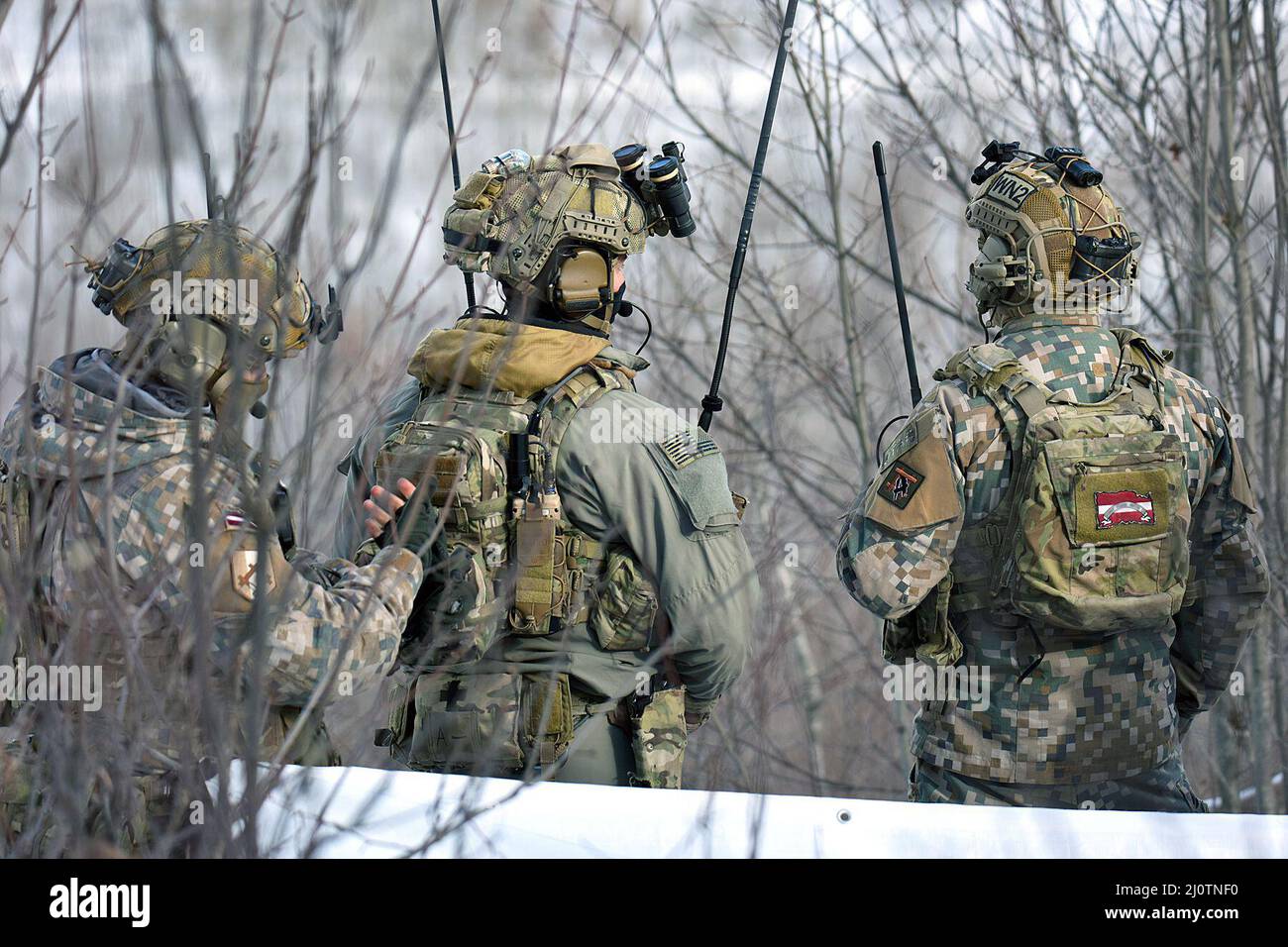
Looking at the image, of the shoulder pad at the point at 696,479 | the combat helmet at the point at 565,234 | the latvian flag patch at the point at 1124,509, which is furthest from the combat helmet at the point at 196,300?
the latvian flag patch at the point at 1124,509

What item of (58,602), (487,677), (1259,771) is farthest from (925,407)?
(1259,771)

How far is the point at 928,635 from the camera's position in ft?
12.9

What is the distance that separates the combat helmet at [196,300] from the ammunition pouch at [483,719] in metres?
1.01

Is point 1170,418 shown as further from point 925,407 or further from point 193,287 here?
point 193,287

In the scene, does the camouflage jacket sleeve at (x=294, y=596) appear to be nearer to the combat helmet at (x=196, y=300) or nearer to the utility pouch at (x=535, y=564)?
the combat helmet at (x=196, y=300)

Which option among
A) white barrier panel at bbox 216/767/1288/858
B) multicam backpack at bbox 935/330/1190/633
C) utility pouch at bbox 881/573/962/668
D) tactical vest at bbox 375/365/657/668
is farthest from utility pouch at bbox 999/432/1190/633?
tactical vest at bbox 375/365/657/668

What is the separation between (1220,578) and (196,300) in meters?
2.94

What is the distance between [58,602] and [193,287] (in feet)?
2.40

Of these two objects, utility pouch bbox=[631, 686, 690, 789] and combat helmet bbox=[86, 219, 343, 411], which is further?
utility pouch bbox=[631, 686, 690, 789]

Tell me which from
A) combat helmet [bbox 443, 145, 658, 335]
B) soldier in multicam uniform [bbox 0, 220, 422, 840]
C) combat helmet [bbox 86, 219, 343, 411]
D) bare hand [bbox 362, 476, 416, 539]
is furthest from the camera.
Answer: combat helmet [bbox 443, 145, 658, 335]

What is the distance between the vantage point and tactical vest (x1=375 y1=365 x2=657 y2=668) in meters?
3.57

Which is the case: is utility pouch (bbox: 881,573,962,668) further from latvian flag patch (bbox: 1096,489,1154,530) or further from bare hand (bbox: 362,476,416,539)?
bare hand (bbox: 362,476,416,539)

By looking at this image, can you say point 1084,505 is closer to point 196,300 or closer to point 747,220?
point 747,220

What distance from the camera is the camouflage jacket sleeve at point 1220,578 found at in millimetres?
3947
